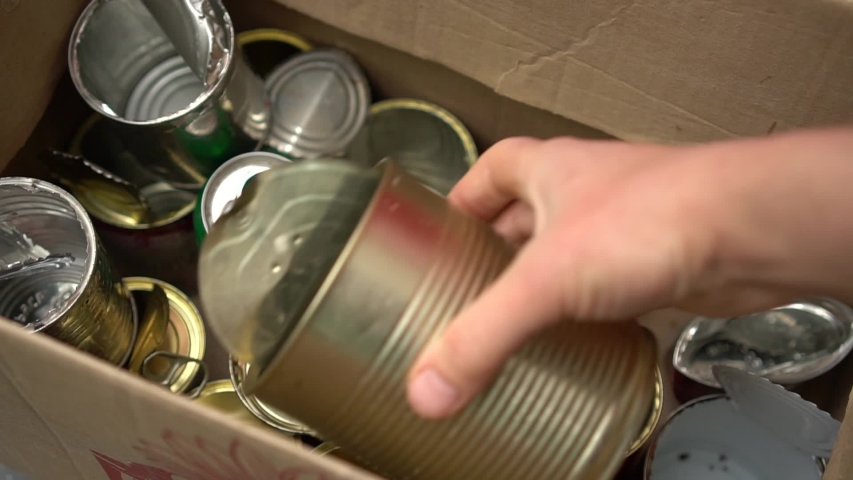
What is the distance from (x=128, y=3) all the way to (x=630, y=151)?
68 cm

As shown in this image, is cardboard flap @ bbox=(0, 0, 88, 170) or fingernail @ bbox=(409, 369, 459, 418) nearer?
fingernail @ bbox=(409, 369, 459, 418)

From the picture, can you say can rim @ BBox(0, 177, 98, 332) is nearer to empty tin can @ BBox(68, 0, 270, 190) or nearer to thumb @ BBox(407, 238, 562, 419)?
empty tin can @ BBox(68, 0, 270, 190)

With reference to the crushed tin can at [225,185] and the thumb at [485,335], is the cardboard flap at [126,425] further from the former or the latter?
the crushed tin can at [225,185]

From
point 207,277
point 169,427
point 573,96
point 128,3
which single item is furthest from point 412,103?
point 169,427

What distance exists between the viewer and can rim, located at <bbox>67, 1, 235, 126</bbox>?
0.78 m

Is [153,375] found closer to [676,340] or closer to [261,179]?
[261,179]

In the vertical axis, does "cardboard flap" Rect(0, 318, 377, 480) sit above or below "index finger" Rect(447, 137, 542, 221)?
below

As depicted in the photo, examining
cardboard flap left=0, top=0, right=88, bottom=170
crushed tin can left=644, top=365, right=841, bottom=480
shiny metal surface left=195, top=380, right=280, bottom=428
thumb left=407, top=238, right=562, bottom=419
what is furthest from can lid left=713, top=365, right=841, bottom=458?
cardboard flap left=0, top=0, right=88, bottom=170

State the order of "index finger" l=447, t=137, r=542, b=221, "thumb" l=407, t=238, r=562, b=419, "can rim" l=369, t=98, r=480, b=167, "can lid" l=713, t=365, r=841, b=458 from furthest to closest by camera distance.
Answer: "can rim" l=369, t=98, r=480, b=167, "can lid" l=713, t=365, r=841, b=458, "index finger" l=447, t=137, r=542, b=221, "thumb" l=407, t=238, r=562, b=419

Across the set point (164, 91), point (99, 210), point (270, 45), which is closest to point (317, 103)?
point (270, 45)

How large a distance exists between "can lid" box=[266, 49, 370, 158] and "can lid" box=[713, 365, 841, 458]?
1.86 feet

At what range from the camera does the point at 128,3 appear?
0.89 meters

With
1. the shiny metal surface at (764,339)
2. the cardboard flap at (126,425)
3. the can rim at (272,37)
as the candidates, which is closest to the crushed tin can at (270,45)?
the can rim at (272,37)

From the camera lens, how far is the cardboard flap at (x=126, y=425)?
475 millimetres
